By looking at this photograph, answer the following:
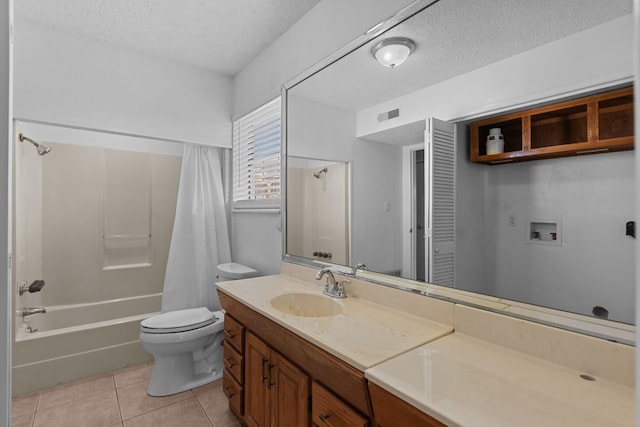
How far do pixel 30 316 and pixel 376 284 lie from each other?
2.80 m

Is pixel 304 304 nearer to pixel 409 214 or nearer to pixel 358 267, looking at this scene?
pixel 358 267

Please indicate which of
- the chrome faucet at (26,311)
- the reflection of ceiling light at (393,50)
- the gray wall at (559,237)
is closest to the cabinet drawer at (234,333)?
the gray wall at (559,237)

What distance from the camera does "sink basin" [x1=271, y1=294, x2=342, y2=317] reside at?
1.54 metres

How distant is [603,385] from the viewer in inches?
29.9

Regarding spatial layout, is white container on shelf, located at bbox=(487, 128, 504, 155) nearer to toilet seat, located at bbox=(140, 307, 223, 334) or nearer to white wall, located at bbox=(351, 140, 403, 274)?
white wall, located at bbox=(351, 140, 403, 274)

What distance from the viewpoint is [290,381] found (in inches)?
46.8

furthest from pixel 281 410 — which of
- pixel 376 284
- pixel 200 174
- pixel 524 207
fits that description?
pixel 200 174

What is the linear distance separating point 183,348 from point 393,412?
1.72 m

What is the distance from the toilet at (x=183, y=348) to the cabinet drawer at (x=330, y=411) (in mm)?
1293

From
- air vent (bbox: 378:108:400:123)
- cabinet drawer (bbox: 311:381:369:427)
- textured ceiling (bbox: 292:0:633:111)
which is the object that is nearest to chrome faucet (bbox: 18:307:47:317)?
cabinet drawer (bbox: 311:381:369:427)

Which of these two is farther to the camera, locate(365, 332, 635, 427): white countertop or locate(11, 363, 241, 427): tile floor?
locate(11, 363, 241, 427): tile floor

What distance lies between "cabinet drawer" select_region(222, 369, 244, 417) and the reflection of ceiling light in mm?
1818

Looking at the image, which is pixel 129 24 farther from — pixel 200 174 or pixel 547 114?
pixel 547 114

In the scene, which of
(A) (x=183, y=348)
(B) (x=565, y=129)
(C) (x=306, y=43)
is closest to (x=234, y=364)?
(A) (x=183, y=348)
